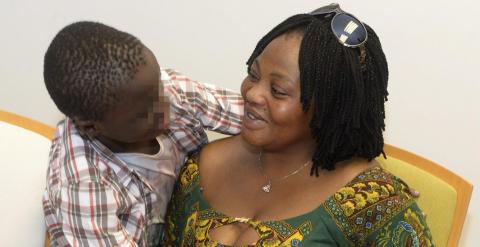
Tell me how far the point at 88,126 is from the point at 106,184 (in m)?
0.12

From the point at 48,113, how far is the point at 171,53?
564 mm

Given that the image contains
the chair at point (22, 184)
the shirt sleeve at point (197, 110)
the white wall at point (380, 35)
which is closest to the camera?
the shirt sleeve at point (197, 110)

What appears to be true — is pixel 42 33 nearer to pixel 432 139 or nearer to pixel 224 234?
Result: pixel 224 234

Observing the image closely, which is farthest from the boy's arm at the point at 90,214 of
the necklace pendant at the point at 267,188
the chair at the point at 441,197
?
the chair at the point at 441,197

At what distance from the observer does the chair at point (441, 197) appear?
1630 millimetres

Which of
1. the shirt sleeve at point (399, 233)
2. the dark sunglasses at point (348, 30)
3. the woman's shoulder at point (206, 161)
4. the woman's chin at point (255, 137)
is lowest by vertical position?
the shirt sleeve at point (399, 233)

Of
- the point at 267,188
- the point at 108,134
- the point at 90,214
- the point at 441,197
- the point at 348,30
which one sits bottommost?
the point at 441,197

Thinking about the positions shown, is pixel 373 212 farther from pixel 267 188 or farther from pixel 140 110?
pixel 140 110

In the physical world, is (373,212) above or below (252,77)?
below

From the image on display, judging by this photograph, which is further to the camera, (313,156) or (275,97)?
(313,156)

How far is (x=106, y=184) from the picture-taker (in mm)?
1263

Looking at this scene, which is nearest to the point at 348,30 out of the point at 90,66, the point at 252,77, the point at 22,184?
the point at 252,77

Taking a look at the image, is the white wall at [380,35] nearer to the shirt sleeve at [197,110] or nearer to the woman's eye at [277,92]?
the shirt sleeve at [197,110]

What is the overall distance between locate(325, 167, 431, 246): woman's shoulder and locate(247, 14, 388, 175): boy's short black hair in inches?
3.4
